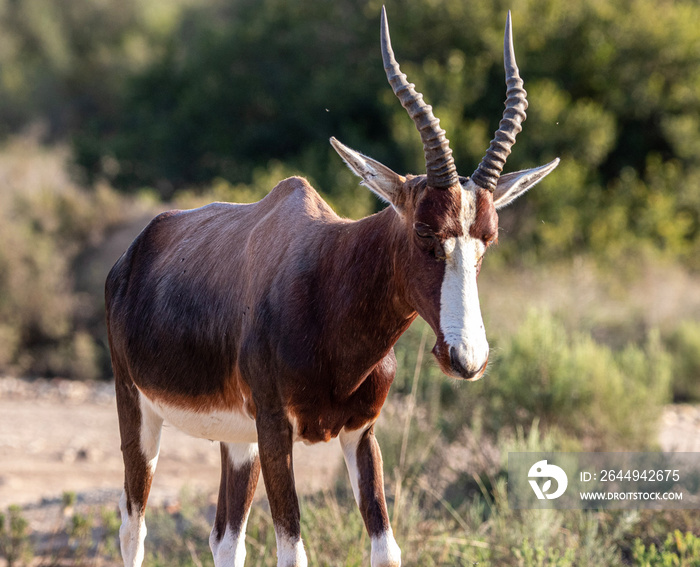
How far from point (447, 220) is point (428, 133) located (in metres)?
0.39

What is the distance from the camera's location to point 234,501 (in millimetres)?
4758

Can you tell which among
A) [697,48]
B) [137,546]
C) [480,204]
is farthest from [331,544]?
[697,48]

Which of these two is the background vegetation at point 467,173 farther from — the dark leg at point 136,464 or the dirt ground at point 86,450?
the dark leg at point 136,464

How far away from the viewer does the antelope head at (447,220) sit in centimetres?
328

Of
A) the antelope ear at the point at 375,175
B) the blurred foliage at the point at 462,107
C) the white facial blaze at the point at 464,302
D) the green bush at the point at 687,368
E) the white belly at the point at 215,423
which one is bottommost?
the white belly at the point at 215,423

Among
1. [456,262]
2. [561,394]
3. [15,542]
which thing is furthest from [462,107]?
[456,262]

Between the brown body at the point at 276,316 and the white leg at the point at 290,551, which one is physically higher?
the brown body at the point at 276,316

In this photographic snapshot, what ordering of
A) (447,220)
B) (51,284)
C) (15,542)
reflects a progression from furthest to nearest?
(51,284) → (15,542) → (447,220)

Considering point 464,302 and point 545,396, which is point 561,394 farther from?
point 464,302

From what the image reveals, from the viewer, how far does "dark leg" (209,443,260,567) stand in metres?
4.70

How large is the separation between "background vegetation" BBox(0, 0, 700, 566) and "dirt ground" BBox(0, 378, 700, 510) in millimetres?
820

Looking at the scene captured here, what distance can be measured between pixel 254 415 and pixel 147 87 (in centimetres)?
2035

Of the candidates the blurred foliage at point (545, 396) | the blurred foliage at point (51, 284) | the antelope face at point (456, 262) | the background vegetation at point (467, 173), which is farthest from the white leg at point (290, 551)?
the blurred foliage at point (51, 284)

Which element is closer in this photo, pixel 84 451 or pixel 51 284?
pixel 84 451
